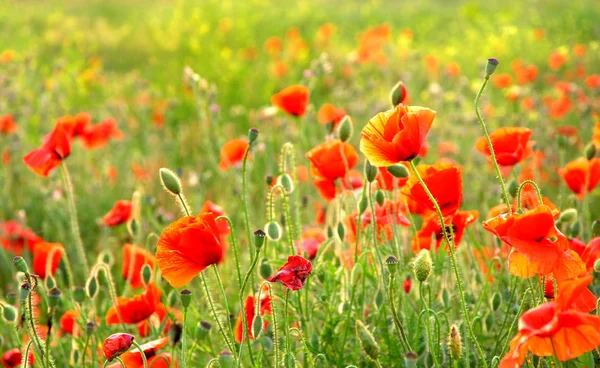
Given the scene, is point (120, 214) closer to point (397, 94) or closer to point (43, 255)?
point (43, 255)

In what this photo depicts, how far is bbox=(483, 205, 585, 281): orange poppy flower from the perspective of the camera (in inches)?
51.1

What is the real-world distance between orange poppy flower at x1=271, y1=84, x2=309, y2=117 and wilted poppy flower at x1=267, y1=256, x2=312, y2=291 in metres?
1.23

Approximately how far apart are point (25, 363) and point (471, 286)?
126cm

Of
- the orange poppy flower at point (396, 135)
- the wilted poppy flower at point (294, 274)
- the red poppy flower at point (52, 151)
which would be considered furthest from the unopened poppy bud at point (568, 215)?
the red poppy flower at point (52, 151)

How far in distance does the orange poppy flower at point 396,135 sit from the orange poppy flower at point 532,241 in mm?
227

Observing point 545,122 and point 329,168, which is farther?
point 545,122

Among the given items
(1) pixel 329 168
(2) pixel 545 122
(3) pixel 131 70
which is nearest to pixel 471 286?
(1) pixel 329 168

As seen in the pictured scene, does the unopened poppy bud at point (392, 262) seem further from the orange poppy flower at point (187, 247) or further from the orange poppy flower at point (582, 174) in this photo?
the orange poppy flower at point (582, 174)

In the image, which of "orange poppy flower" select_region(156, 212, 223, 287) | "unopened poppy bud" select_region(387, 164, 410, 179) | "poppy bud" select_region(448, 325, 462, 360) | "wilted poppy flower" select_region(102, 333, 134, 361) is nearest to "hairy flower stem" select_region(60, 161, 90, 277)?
"orange poppy flower" select_region(156, 212, 223, 287)

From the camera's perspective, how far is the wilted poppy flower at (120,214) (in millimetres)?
2510

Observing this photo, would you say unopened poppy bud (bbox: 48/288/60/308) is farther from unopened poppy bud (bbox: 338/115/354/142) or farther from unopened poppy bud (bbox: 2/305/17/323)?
unopened poppy bud (bbox: 338/115/354/142)

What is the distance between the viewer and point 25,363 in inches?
60.1

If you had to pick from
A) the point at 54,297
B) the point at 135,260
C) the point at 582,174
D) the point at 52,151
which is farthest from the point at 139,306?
the point at 582,174

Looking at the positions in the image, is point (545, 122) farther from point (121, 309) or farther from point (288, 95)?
point (121, 309)
